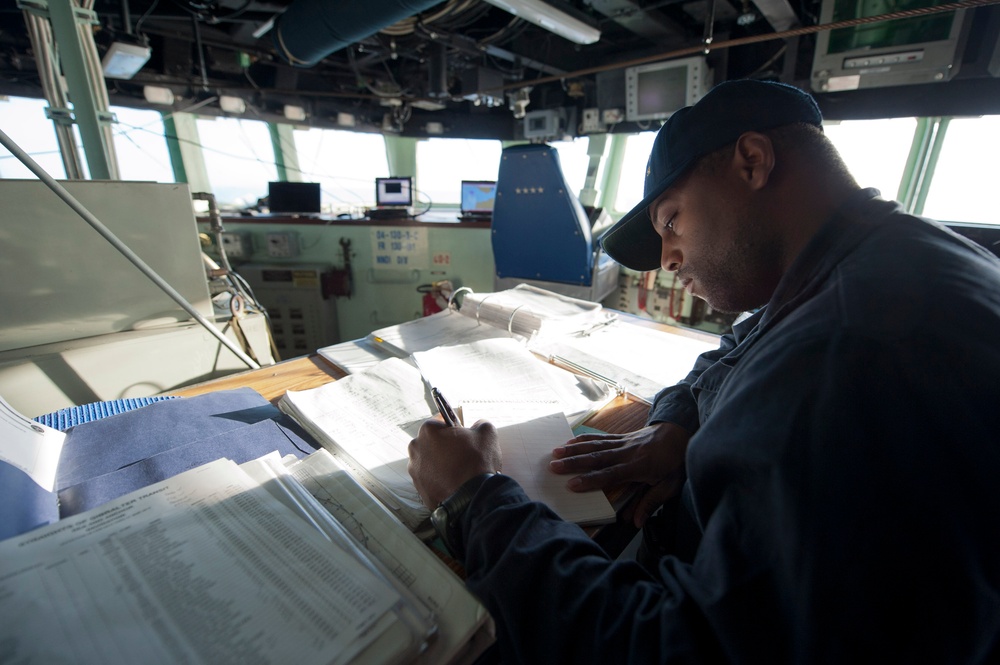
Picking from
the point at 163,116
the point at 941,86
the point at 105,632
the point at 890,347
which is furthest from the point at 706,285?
the point at 163,116

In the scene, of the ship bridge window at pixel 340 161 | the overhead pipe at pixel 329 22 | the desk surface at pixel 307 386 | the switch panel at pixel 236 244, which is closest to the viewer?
the desk surface at pixel 307 386

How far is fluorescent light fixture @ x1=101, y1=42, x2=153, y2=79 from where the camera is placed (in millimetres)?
2445

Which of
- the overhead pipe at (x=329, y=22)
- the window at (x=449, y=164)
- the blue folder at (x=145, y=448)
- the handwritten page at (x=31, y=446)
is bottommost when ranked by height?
the blue folder at (x=145, y=448)

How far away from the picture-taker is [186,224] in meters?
1.28

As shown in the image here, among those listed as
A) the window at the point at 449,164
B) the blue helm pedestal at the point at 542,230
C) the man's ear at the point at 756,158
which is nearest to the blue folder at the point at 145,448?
the man's ear at the point at 756,158

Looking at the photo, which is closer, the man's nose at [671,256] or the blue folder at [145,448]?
the blue folder at [145,448]

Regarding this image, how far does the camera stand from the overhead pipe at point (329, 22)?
6.19 feet

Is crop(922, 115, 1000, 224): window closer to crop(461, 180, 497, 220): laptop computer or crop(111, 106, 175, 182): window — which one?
crop(461, 180, 497, 220): laptop computer

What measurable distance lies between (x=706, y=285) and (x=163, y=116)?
4.79m

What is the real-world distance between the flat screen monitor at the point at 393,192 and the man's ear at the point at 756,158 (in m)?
3.53

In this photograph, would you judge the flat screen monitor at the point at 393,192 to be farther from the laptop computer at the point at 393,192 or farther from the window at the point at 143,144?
the window at the point at 143,144

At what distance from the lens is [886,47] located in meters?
2.08

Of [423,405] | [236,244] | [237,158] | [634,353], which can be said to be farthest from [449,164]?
[423,405]

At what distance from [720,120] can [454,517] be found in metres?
0.67
